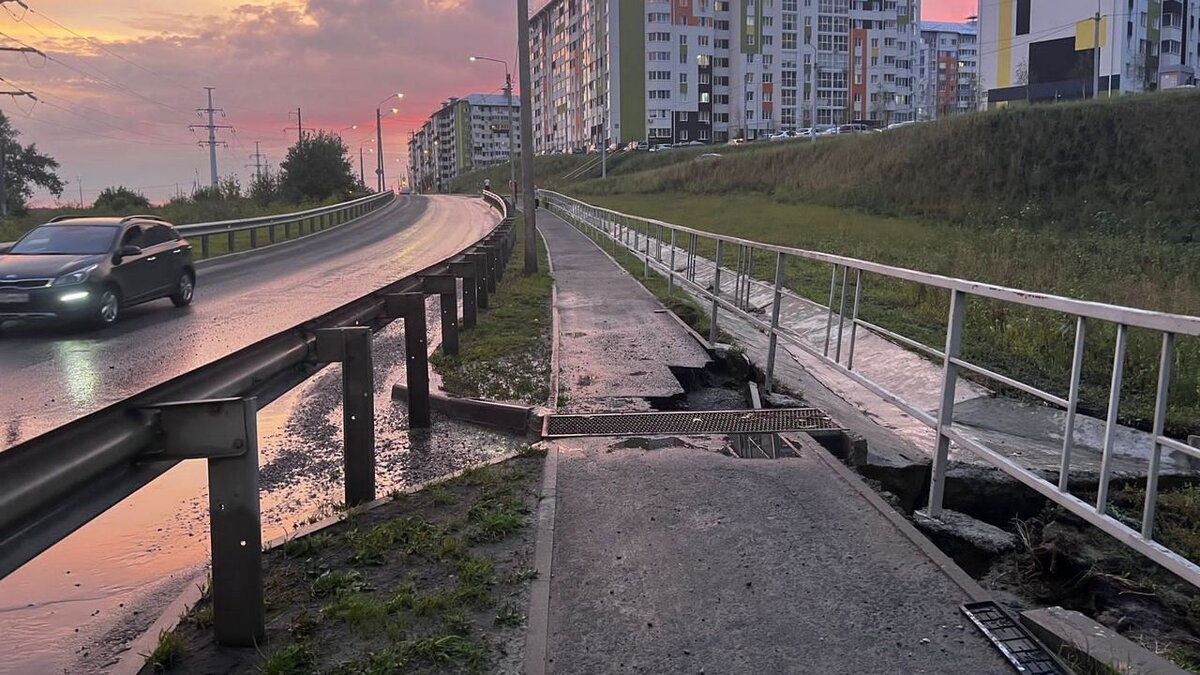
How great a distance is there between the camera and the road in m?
8.58

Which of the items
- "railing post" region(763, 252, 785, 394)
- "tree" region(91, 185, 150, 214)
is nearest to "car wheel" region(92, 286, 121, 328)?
"railing post" region(763, 252, 785, 394)

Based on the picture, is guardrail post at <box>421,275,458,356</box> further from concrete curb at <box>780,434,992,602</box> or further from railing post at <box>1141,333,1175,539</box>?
railing post at <box>1141,333,1175,539</box>

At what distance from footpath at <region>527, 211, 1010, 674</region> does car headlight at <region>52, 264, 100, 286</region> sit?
9340mm

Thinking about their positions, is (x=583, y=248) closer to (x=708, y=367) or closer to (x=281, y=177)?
(x=708, y=367)

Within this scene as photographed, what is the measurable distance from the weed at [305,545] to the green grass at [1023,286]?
6.85 meters

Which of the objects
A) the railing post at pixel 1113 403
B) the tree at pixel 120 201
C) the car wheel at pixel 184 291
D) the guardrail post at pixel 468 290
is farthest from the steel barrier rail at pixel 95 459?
the tree at pixel 120 201

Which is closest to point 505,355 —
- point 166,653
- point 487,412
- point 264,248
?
point 487,412

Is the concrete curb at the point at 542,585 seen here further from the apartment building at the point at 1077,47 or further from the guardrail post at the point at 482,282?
the apartment building at the point at 1077,47

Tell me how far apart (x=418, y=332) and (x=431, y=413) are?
86cm

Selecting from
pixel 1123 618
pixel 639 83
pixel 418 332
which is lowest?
pixel 1123 618

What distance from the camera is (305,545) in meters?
4.66

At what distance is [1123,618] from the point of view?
4160 mm

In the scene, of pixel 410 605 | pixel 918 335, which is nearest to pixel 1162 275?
pixel 918 335

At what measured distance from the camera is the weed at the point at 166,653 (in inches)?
137
